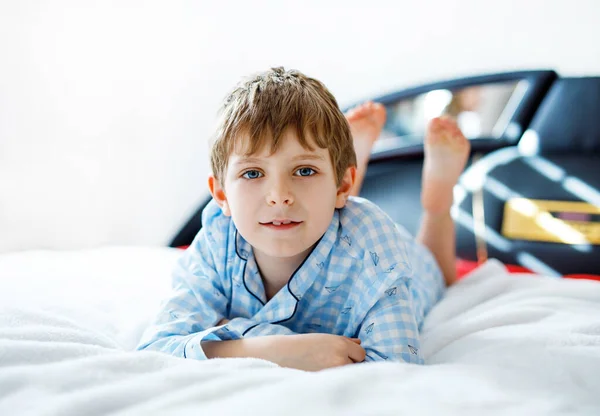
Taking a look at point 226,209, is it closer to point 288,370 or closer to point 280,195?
point 280,195

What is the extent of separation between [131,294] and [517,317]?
711mm

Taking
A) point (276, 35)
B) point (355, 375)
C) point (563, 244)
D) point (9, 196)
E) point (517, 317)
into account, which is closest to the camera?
point (355, 375)

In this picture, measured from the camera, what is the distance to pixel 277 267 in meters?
1.07

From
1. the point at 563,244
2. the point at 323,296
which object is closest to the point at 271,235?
the point at 323,296

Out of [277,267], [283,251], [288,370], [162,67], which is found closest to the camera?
[288,370]

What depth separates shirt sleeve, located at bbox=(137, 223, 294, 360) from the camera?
→ 3.01ft

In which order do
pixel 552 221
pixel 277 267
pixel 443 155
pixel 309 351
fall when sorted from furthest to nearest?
pixel 552 221 < pixel 443 155 < pixel 277 267 < pixel 309 351

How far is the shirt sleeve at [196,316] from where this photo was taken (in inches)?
36.2

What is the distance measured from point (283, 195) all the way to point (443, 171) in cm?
63

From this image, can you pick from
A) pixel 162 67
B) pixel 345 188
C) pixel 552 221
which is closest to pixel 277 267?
pixel 345 188

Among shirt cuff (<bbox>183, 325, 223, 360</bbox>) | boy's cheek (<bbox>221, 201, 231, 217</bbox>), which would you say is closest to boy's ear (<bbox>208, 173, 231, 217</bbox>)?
boy's cheek (<bbox>221, 201, 231, 217</bbox>)

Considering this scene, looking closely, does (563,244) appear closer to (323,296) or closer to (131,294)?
(323,296)

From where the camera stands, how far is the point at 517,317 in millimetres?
1059

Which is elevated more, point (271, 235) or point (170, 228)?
point (271, 235)
